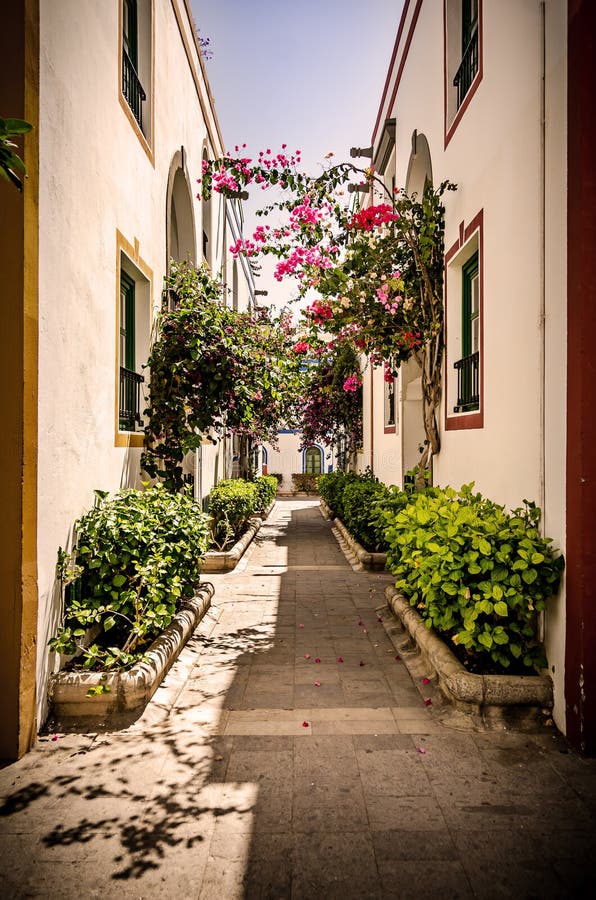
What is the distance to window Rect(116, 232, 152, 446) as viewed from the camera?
19.8 ft

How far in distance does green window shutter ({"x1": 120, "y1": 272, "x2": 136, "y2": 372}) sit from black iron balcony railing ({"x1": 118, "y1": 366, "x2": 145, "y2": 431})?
0.17 metres

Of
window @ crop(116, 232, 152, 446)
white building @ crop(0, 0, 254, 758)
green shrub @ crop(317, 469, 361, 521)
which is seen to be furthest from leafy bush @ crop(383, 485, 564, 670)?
green shrub @ crop(317, 469, 361, 521)

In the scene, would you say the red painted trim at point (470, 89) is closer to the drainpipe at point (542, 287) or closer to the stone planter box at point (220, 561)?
the drainpipe at point (542, 287)

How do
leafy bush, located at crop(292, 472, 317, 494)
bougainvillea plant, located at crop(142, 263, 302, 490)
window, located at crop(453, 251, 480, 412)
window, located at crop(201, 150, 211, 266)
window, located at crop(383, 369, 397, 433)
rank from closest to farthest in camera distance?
1. window, located at crop(453, 251, 480, 412)
2. bougainvillea plant, located at crop(142, 263, 302, 490)
3. window, located at crop(383, 369, 397, 433)
4. window, located at crop(201, 150, 211, 266)
5. leafy bush, located at crop(292, 472, 317, 494)

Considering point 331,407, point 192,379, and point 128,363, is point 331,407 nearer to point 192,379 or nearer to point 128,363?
point 192,379

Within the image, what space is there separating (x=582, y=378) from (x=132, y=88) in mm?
5915

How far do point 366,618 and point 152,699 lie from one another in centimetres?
287

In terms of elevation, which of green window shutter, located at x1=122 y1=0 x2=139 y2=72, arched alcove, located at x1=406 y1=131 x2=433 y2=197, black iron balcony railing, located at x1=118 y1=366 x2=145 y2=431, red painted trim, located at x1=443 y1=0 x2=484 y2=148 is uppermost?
green window shutter, located at x1=122 y1=0 x2=139 y2=72

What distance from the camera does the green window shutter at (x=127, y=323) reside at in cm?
632

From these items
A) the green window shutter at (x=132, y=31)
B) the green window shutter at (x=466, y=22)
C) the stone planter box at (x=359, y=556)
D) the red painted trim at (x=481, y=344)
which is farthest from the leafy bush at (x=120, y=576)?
the green window shutter at (x=466, y=22)

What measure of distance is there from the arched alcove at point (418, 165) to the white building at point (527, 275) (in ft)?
2.99

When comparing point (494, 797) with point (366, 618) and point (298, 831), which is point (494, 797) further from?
point (366, 618)

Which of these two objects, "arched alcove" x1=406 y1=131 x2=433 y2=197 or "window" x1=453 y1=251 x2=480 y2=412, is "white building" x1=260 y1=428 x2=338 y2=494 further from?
"window" x1=453 y1=251 x2=480 y2=412

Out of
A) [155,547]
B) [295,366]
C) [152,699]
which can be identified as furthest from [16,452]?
[295,366]
